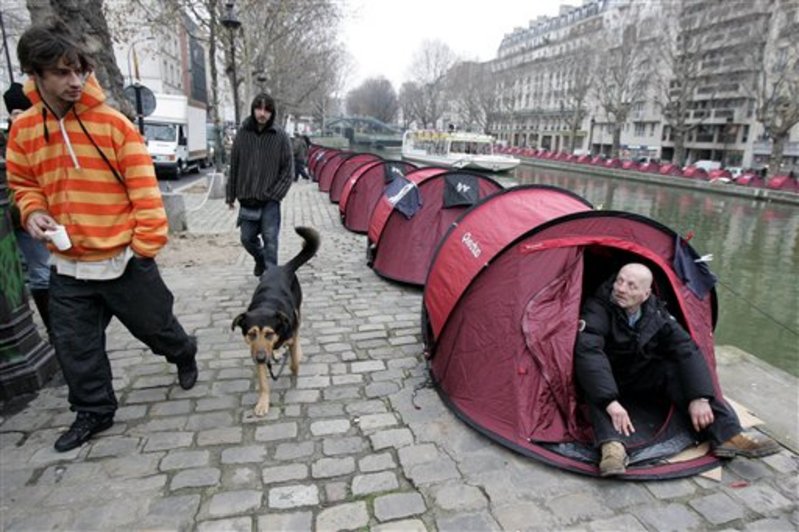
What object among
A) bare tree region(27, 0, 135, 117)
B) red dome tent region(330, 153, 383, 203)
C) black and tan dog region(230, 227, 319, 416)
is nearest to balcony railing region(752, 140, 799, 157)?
red dome tent region(330, 153, 383, 203)

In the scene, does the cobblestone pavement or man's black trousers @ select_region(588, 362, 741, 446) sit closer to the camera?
the cobblestone pavement

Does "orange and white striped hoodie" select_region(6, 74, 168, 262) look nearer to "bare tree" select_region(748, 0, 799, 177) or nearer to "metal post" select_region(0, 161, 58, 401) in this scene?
"metal post" select_region(0, 161, 58, 401)

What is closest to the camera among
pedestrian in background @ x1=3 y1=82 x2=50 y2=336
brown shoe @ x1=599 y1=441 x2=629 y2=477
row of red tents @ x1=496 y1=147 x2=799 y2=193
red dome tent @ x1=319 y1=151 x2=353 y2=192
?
brown shoe @ x1=599 y1=441 x2=629 y2=477

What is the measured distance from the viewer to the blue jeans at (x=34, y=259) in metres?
4.01

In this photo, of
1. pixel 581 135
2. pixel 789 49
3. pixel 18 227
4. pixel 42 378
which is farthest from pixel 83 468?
pixel 581 135

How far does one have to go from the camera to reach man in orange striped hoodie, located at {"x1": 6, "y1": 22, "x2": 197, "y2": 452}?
2553 millimetres

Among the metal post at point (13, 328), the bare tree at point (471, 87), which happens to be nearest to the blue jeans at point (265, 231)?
the metal post at point (13, 328)

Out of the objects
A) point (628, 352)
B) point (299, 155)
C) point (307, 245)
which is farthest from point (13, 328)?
point (299, 155)

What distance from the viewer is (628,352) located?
10.9 feet

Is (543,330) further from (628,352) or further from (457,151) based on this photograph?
(457,151)

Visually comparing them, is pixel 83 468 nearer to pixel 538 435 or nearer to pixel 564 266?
pixel 538 435

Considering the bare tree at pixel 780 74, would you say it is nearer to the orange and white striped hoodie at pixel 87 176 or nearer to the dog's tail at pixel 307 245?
Answer: the dog's tail at pixel 307 245

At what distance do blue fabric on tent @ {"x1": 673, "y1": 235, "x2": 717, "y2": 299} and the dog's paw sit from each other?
311 cm

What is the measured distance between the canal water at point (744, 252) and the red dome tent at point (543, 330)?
626 mm
